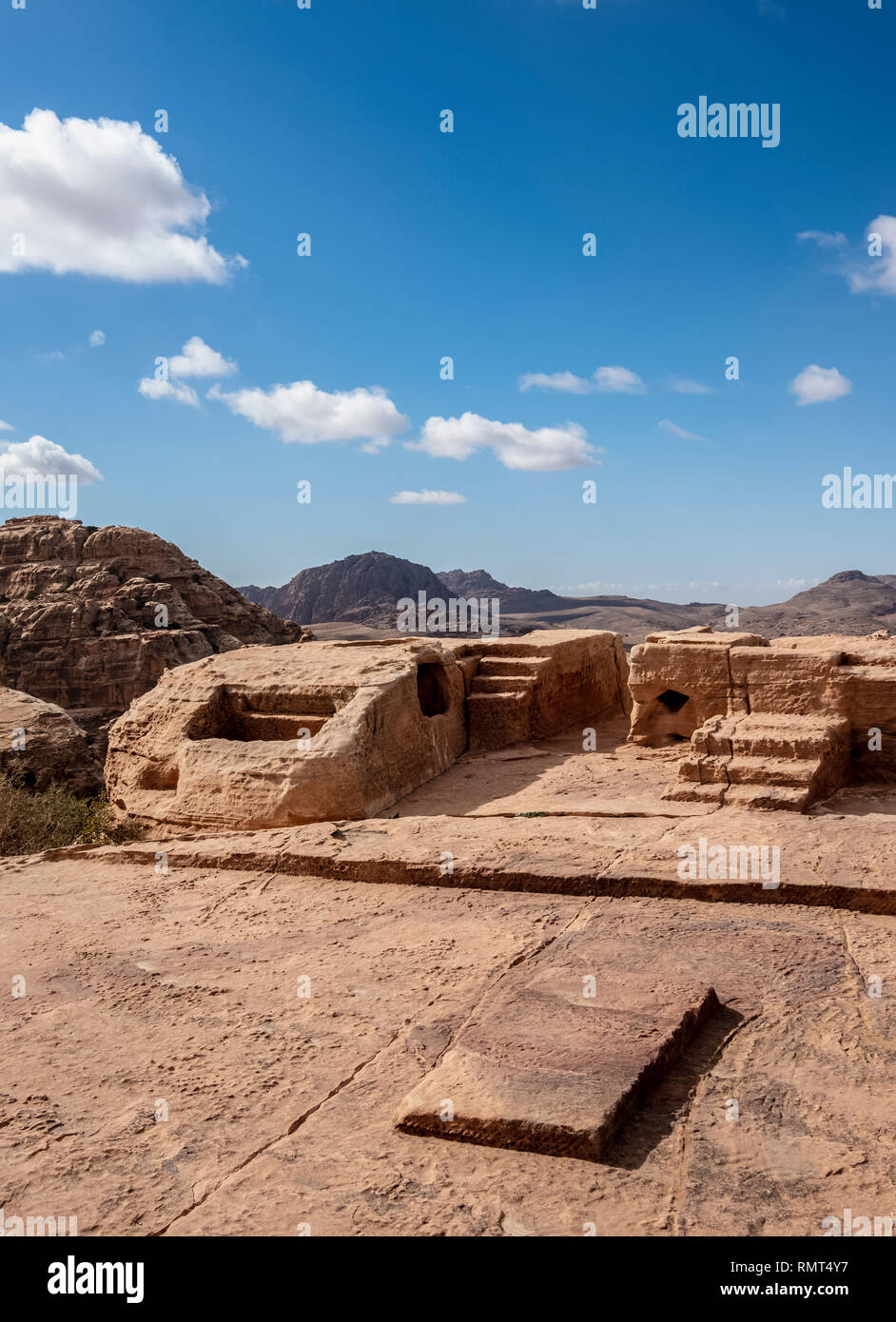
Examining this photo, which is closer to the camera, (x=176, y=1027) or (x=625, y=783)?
(x=176, y=1027)

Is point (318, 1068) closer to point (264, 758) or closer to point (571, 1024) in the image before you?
point (571, 1024)

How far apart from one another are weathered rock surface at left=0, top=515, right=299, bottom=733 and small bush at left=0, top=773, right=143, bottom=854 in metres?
24.1

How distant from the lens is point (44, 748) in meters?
11.8

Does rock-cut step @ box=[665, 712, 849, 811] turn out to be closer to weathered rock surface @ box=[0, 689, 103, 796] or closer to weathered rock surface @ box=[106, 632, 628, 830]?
weathered rock surface @ box=[106, 632, 628, 830]

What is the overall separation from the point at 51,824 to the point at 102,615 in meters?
31.1

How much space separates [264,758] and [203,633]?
3206 cm

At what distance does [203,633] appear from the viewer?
3797 cm

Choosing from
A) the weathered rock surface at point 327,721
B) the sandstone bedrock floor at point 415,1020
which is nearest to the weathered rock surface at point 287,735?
the weathered rock surface at point 327,721

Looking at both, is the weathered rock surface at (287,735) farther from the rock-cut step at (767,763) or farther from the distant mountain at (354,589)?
the distant mountain at (354,589)

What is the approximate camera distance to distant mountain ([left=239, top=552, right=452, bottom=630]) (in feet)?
238

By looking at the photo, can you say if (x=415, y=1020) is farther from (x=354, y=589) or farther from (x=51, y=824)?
(x=354, y=589)

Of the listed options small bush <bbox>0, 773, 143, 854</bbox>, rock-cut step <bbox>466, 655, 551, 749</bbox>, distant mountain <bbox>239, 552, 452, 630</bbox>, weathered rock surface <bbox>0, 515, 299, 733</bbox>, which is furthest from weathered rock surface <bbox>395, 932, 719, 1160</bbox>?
distant mountain <bbox>239, 552, 452, 630</bbox>

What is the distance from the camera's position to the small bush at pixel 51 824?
25.5 ft
